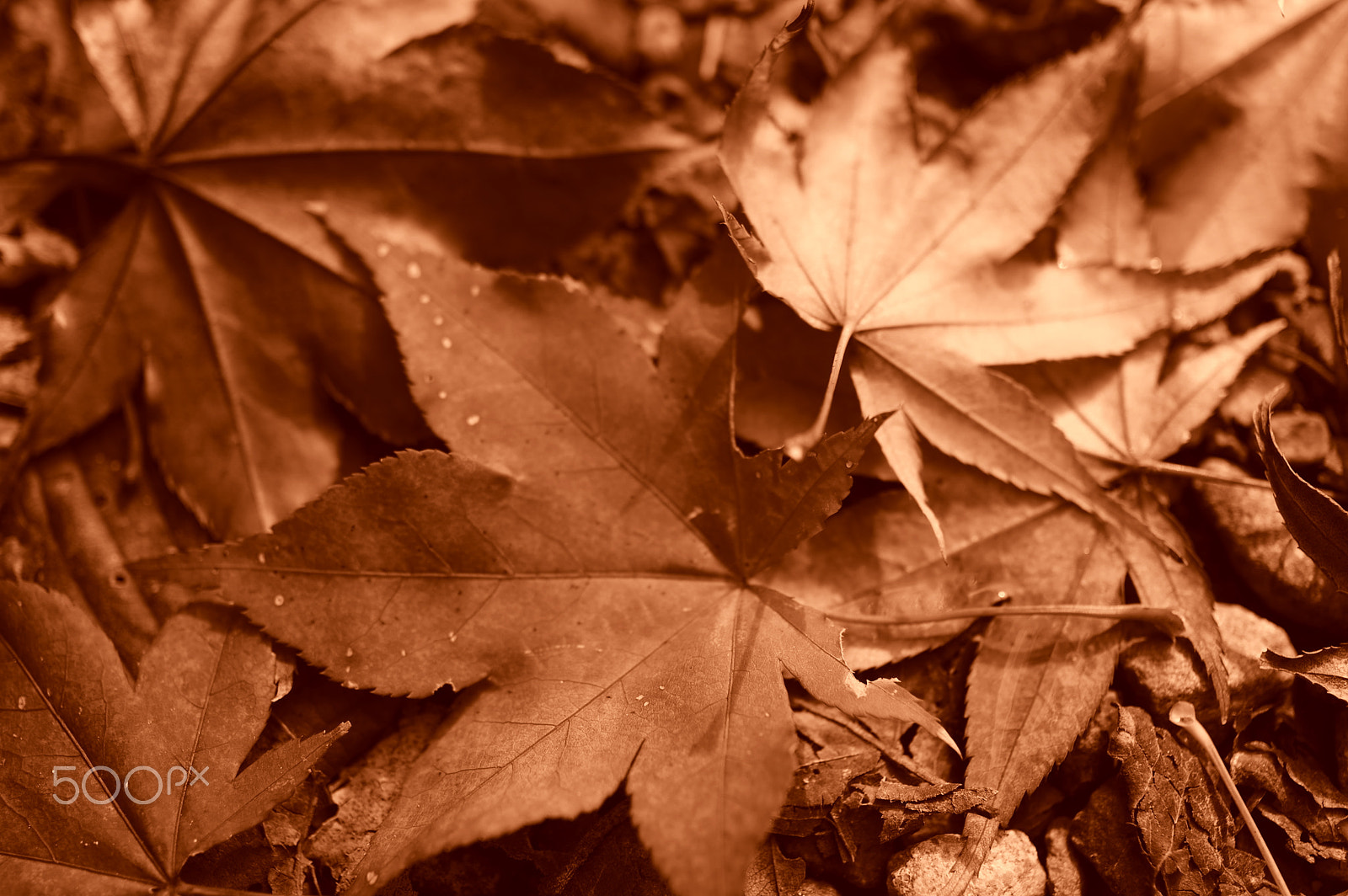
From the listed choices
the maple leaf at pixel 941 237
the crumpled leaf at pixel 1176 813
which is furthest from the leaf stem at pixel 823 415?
the crumpled leaf at pixel 1176 813

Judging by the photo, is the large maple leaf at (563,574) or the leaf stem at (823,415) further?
the leaf stem at (823,415)

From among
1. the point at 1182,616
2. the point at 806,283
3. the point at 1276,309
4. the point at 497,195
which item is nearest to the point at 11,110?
the point at 497,195

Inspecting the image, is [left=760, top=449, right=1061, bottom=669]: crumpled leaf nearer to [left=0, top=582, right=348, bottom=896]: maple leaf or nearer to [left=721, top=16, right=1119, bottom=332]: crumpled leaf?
[left=721, top=16, right=1119, bottom=332]: crumpled leaf

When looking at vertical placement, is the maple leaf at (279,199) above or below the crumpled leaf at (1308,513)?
above

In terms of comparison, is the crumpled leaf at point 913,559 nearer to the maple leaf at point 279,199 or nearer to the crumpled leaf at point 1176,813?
the crumpled leaf at point 1176,813

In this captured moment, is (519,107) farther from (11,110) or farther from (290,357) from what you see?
(11,110)

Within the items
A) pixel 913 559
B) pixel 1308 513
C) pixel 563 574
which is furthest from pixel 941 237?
pixel 563 574

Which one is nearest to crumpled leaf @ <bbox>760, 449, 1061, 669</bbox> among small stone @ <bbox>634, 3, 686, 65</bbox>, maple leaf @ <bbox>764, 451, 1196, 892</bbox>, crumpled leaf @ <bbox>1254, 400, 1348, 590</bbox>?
maple leaf @ <bbox>764, 451, 1196, 892</bbox>

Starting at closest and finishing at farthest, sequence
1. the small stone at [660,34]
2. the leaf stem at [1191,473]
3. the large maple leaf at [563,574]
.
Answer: the large maple leaf at [563,574], the leaf stem at [1191,473], the small stone at [660,34]
